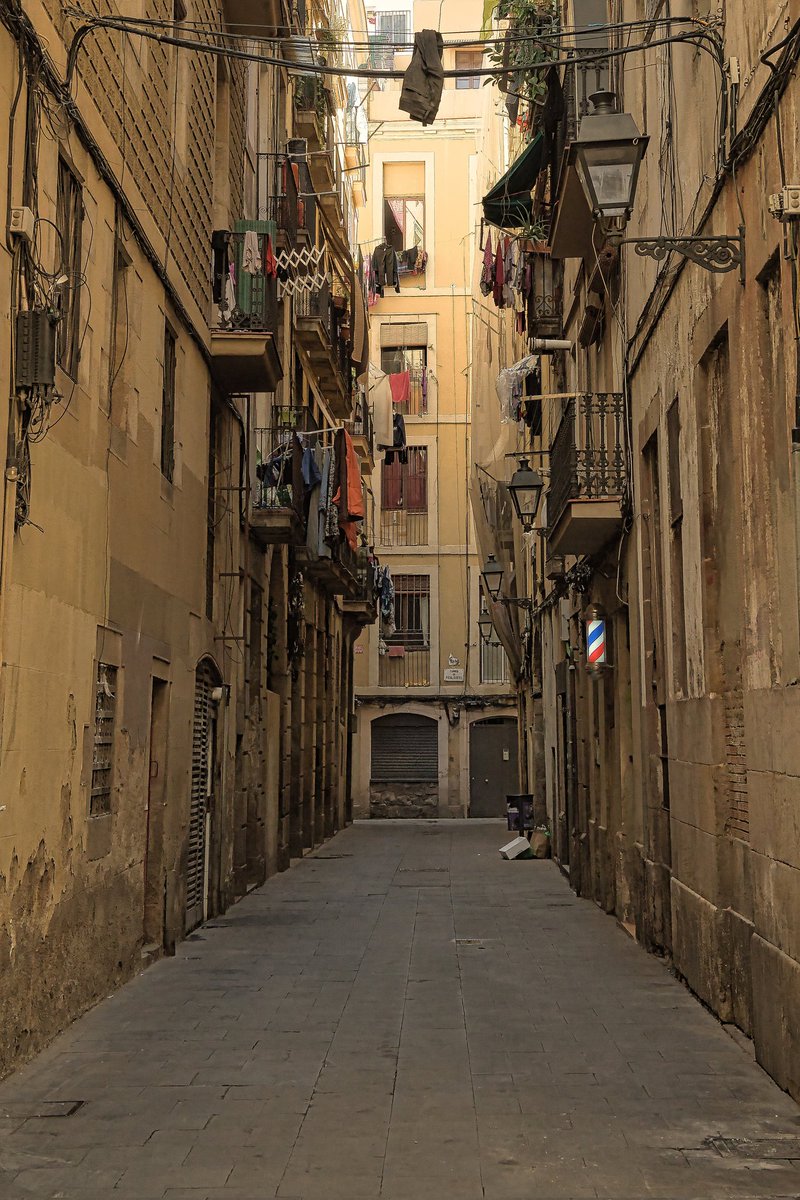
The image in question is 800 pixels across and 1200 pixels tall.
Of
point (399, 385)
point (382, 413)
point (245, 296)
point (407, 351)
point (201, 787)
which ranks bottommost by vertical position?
point (201, 787)

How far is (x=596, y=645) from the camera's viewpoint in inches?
588

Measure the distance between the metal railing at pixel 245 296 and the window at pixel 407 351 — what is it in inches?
1019

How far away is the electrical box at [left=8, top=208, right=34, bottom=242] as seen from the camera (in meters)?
7.22

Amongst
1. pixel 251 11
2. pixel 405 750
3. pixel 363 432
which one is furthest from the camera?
pixel 405 750

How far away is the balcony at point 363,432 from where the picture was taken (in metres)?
31.5

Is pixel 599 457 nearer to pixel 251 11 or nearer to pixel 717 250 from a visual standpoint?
pixel 717 250

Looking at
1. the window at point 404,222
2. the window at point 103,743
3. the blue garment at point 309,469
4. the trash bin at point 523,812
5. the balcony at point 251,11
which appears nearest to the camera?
the window at point 103,743

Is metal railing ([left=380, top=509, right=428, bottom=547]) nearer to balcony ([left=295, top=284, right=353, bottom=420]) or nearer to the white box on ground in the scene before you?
balcony ([left=295, top=284, right=353, bottom=420])

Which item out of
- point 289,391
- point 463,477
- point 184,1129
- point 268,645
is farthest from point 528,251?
point 463,477

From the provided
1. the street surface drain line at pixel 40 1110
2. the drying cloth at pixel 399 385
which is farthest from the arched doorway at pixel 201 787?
the drying cloth at pixel 399 385

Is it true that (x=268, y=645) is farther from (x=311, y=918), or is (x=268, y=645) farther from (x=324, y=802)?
(x=324, y=802)

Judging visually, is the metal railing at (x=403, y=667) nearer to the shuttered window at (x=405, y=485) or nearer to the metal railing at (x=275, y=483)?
the shuttered window at (x=405, y=485)

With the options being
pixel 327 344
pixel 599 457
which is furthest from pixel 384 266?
pixel 599 457

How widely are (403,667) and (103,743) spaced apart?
95.9 feet
